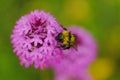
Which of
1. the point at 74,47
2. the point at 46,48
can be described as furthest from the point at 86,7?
the point at 46,48

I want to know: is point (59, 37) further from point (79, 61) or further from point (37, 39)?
point (79, 61)

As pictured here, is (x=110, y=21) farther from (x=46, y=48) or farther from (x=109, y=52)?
(x=46, y=48)

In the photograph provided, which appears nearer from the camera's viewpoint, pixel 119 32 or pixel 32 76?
pixel 32 76

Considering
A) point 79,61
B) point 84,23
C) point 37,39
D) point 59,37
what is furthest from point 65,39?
point 84,23

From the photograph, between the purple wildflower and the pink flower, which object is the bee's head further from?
the pink flower

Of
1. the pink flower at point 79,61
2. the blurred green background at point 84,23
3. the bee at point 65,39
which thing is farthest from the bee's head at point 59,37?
the blurred green background at point 84,23

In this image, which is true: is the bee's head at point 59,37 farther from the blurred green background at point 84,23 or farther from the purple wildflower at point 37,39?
the blurred green background at point 84,23
